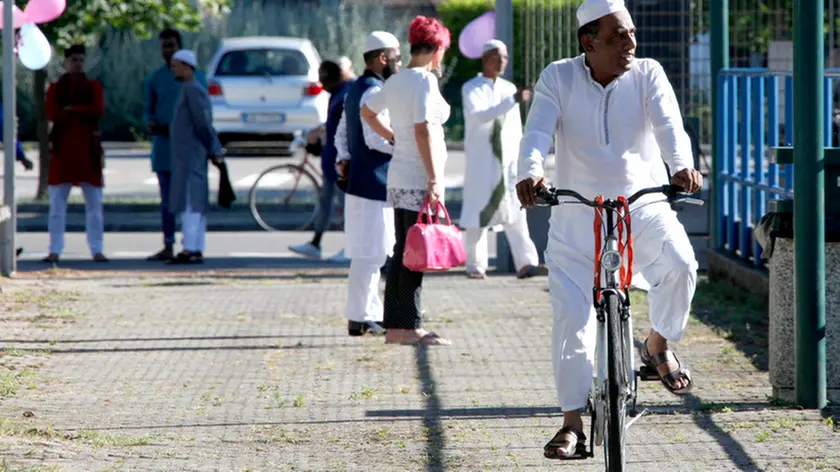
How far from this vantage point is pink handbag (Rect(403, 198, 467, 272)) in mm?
8383

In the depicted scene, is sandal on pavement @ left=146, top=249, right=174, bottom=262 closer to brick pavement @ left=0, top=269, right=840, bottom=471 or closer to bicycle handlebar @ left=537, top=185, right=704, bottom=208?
brick pavement @ left=0, top=269, right=840, bottom=471

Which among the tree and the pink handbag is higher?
the tree

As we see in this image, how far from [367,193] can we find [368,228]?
0.21m

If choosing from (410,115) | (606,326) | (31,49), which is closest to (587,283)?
(606,326)

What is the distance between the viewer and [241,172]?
24.9m

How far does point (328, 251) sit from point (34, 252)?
2.76 metres

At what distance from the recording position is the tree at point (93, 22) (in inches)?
720

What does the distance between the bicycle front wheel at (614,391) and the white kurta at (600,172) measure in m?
0.33

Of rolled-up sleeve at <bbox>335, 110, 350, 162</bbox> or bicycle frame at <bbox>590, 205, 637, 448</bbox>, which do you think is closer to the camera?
bicycle frame at <bbox>590, 205, 637, 448</bbox>

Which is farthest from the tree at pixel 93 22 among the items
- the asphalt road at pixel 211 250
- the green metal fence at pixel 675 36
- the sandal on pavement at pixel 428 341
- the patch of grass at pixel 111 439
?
the patch of grass at pixel 111 439

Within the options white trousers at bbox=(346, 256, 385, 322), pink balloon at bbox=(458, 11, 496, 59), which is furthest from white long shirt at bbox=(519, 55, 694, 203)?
pink balloon at bbox=(458, 11, 496, 59)

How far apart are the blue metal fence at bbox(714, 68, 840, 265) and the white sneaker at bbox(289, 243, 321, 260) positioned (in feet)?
13.3

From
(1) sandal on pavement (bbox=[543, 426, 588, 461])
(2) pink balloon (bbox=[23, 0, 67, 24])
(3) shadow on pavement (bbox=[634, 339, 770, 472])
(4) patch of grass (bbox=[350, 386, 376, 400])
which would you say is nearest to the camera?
(1) sandal on pavement (bbox=[543, 426, 588, 461])

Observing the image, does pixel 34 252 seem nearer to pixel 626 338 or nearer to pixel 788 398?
pixel 788 398
